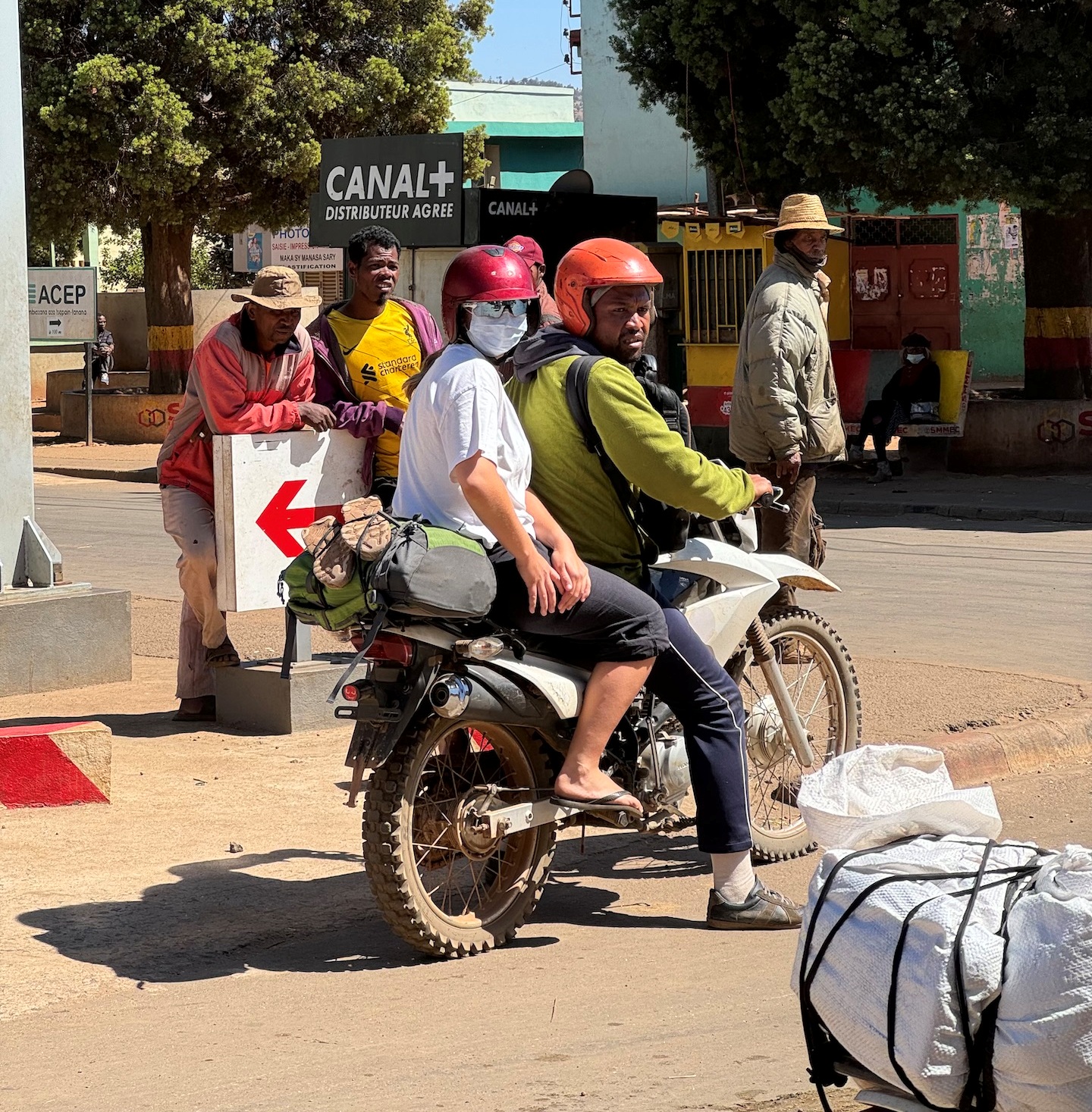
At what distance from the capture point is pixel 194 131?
2633 cm

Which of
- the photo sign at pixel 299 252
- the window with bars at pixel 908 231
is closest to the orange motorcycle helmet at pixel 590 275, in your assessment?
the window with bars at pixel 908 231

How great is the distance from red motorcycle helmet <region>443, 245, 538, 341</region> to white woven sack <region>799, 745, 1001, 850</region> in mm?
1899

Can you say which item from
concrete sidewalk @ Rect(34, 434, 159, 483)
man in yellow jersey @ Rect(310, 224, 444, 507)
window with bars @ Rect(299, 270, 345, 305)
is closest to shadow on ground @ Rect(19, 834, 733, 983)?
man in yellow jersey @ Rect(310, 224, 444, 507)

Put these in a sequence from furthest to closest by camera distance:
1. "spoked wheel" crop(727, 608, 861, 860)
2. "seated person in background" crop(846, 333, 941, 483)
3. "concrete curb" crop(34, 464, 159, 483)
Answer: "concrete curb" crop(34, 464, 159, 483) < "seated person in background" crop(846, 333, 941, 483) < "spoked wheel" crop(727, 608, 861, 860)

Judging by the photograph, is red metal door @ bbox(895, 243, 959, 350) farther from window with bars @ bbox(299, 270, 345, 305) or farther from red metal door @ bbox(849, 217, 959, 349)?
window with bars @ bbox(299, 270, 345, 305)

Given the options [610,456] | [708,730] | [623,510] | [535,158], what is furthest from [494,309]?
[535,158]

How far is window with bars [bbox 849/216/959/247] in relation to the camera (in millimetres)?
25844

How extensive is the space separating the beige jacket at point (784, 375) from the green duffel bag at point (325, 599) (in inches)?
168

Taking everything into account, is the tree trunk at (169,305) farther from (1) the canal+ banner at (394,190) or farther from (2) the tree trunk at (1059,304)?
(2) the tree trunk at (1059,304)

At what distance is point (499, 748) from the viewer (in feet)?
16.5

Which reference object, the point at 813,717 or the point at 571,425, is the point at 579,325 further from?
the point at 813,717

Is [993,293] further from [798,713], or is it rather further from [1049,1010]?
[1049,1010]

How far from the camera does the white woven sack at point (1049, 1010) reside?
2.88 metres

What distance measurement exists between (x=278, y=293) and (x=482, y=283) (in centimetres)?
258
